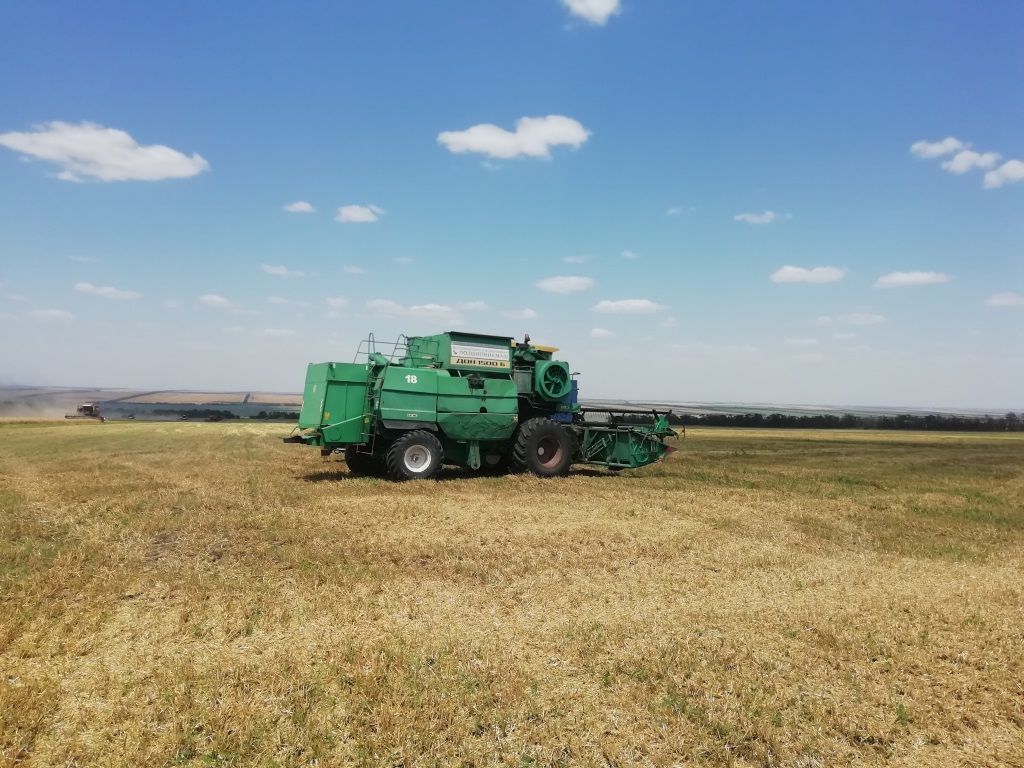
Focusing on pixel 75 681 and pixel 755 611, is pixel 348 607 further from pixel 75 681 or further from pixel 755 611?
pixel 755 611

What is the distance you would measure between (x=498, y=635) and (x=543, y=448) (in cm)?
1067

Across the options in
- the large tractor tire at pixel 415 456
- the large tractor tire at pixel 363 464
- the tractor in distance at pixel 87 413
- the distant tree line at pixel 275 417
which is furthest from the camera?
the distant tree line at pixel 275 417

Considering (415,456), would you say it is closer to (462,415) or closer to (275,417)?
(462,415)

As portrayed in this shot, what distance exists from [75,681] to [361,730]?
2151 millimetres

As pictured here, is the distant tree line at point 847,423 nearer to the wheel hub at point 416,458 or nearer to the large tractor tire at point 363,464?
the large tractor tire at point 363,464

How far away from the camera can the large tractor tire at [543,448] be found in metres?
15.3

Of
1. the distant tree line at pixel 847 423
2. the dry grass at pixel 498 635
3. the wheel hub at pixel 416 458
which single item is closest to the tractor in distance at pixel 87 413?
the dry grass at pixel 498 635

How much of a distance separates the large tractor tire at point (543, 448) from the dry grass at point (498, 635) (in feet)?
13.3

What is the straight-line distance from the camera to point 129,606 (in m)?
5.65

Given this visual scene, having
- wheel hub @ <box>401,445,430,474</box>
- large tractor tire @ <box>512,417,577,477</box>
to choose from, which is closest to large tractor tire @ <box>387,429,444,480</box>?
wheel hub @ <box>401,445,430,474</box>

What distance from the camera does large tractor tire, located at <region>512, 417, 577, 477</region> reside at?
15.3 meters

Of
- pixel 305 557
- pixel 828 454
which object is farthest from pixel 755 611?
pixel 828 454

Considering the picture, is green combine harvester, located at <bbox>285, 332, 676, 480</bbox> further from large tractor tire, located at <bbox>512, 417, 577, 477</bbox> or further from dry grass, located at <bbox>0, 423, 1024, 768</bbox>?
dry grass, located at <bbox>0, 423, 1024, 768</bbox>

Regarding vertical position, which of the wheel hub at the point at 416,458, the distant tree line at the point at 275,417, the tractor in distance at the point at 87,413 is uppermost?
the wheel hub at the point at 416,458
